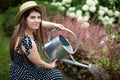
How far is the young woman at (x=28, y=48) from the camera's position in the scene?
16.2 feet

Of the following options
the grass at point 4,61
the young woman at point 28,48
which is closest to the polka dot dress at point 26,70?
the young woman at point 28,48

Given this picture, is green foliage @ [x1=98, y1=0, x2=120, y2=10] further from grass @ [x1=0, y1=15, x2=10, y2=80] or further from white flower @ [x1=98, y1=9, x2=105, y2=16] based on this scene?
grass @ [x1=0, y1=15, x2=10, y2=80]

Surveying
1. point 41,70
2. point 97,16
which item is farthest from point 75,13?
point 41,70

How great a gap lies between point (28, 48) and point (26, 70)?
306 mm

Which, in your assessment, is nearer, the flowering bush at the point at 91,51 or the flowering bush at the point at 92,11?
the flowering bush at the point at 91,51

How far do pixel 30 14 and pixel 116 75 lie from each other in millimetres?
1598

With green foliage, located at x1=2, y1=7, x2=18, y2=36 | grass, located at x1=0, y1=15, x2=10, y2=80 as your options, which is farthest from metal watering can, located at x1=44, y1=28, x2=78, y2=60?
green foliage, located at x1=2, y1=7, x2=18, y2=36

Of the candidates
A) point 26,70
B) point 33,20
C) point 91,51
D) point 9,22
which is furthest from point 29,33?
point 9,22

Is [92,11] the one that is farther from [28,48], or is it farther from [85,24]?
Result: [28,48]

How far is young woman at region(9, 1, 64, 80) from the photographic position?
194 inches

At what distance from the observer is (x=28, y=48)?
4.91 metres

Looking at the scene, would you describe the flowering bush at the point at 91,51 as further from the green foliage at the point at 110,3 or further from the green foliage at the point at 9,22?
the green foliage at the point at 110,3

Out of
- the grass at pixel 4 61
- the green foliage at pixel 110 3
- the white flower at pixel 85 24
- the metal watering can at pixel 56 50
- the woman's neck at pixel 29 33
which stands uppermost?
the woman's neck at pixel 29 33

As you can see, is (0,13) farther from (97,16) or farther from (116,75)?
(116,75)
